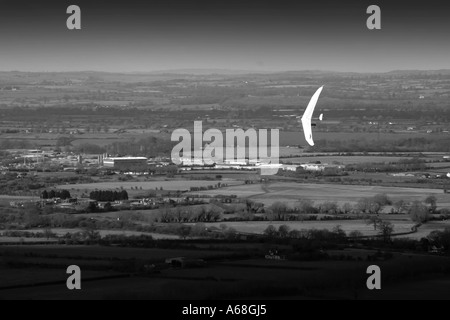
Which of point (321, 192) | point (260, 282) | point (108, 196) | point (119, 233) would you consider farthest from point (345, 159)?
point (260, 282)

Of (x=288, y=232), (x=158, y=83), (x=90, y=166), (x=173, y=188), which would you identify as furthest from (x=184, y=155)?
(x=158, y=83)

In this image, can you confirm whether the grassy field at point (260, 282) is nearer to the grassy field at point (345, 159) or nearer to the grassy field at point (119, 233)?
the grassy field at point (119, 233)

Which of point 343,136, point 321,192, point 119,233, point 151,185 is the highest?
point 343,136

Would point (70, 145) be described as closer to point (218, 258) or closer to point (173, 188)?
point (173, 188)

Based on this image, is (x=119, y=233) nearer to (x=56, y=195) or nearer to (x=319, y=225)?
(x=319, y=225)

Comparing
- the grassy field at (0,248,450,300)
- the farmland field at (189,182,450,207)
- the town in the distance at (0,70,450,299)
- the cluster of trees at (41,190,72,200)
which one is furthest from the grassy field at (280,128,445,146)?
the grassy field at (0,248,450,300)

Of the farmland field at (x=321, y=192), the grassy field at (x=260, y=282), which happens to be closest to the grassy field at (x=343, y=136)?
the farmland field at (x=321, y=192)
